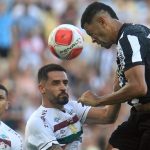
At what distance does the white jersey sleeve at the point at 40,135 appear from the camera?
8.96 meters

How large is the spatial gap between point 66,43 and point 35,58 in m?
6.59

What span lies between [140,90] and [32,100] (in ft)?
23.1

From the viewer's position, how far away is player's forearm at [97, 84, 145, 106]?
7910 mm

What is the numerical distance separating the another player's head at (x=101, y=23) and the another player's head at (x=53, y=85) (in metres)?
1.01

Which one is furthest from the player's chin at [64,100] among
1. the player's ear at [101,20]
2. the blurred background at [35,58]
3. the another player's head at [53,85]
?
the blurred background at [35,58]

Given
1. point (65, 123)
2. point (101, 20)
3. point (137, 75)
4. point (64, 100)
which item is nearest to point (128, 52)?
point (137, 75)

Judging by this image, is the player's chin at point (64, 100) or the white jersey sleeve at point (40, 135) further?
the player's chin at point (64, 100)

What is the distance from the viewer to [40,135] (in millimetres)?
9016

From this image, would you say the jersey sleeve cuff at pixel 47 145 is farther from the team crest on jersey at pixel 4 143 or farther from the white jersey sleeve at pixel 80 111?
the white jersey sleeve at pixel 80 111

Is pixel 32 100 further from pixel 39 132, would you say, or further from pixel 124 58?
pixel 124 58

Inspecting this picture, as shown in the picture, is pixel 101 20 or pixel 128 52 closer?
pixel 128 52

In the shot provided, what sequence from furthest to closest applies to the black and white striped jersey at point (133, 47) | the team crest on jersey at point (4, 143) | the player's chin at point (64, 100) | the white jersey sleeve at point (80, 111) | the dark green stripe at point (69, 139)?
1. the white jersey sleeve at point (80, 111)
2. the team crest on jersey at point (4, 143)
3. the dark green stripe at point (69, 139)
4. the player's chin at point (64, 100)
5. the black and white striped jersey at point (133, 47)

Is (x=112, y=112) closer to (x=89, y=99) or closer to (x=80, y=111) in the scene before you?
(x=80, y=111)

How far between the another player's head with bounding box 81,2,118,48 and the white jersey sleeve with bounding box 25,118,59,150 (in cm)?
129
